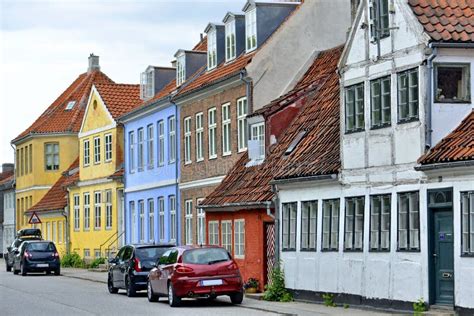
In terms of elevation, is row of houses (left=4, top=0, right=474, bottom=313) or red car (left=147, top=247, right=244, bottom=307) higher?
row of houses (left=4, top=0, right=474, bottom=313)

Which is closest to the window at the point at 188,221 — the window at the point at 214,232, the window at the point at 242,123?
the window at the point at 242,123

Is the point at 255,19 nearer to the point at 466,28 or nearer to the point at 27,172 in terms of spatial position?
the point at 466,28

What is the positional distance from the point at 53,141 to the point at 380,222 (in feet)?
172

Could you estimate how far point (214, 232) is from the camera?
38.3 metres

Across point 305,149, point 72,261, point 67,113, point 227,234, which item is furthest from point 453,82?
point 67,113

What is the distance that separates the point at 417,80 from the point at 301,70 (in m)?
14.6

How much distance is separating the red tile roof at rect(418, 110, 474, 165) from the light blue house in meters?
23.6

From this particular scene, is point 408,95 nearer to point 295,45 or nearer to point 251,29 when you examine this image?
point 295,45

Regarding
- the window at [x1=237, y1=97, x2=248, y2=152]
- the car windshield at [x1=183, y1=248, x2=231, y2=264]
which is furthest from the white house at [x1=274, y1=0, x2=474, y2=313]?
the window at [x1=237, y1=97, x2=248, y2=152]

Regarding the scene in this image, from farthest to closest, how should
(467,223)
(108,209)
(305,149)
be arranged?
(108,209) < (305,149) < (467,223)

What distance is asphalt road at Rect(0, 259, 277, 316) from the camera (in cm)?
2683

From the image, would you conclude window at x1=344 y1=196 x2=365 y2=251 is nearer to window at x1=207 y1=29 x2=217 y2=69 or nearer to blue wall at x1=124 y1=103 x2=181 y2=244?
window at x1=207 y1=29 x2=217 y2=69

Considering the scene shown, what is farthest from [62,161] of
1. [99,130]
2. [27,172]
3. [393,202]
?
[393,202]

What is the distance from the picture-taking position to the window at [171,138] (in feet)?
157
